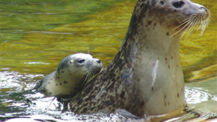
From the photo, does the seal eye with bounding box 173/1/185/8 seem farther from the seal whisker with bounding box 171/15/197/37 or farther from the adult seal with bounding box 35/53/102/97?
the adult seal with bounding box 35/53/102/97

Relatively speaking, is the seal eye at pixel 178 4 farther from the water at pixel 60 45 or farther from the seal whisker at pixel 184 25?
the water at pixel 60 45

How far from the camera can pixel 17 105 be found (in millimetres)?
6617

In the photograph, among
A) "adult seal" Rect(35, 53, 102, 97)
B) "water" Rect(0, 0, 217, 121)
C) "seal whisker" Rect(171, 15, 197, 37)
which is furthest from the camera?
"adult seal" Rect(35, 53, 102, 97)

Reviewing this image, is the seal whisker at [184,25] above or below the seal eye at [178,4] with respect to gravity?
below

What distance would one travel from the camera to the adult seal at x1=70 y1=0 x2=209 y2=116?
18.5 feet

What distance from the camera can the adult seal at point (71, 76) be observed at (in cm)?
684

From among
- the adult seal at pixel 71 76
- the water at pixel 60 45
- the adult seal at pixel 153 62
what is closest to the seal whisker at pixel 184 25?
the adult seal at pixel 153 62

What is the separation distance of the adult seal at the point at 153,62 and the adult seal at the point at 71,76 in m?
1.01

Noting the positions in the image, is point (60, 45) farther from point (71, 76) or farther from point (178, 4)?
point (178, 4)

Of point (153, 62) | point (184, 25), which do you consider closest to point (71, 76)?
point (153, 62)

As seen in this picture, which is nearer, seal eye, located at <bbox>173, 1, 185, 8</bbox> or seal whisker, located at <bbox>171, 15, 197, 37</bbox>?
seal whisker, located at <bbox>171, 15, 197, 37</bbox>

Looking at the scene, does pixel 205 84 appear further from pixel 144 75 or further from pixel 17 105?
pixel 17 105

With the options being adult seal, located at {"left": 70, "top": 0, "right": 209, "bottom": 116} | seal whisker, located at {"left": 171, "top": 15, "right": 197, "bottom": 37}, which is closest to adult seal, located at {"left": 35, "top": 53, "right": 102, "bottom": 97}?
adult seal, located at {"left": 70, "top": 0, "right": 209, "bottom": 116}

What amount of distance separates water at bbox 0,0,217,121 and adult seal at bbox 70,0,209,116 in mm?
278
